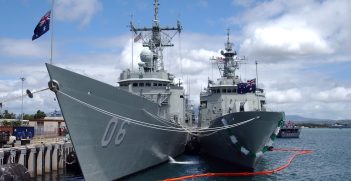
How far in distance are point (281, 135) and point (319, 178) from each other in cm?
5301

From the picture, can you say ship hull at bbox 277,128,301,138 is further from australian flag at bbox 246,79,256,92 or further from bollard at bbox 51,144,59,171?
bollard at bbox 51,144,59,171

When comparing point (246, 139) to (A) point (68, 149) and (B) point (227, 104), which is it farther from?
(A) point (68, 149)

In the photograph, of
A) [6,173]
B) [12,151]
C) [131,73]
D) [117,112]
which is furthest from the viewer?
[131,73]

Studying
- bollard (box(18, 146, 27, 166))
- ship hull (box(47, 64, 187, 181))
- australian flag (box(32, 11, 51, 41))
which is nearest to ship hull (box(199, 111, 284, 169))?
ship hull (box(47, 64, 187, 181))

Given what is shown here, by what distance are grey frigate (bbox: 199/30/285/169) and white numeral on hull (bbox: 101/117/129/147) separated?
21.0ft

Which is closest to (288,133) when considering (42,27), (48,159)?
(48,159)

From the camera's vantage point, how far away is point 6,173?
45.9ft

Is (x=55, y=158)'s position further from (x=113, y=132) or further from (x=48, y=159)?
(x=113, y=132)

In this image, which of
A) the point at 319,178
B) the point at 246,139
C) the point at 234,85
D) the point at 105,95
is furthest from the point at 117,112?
the point at 234,85

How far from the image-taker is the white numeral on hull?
14539mm

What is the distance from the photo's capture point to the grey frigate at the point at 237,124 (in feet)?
62.5

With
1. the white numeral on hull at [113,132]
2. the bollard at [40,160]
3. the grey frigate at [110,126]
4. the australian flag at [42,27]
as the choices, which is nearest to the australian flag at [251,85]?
the grey frigate at [110,126]

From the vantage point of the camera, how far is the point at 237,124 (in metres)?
19.4

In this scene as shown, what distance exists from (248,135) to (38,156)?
34.9 feet
